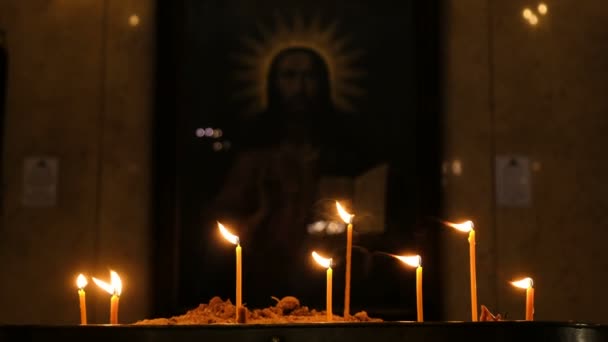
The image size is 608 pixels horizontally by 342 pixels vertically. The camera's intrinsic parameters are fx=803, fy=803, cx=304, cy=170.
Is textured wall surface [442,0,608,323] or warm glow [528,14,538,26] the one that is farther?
warm glow [528,14,538,26]

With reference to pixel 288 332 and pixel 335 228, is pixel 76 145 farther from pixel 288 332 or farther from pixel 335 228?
pixel 288 332

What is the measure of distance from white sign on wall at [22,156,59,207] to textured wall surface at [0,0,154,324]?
2 centimetres

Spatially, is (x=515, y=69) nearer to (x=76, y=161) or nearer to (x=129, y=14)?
(x=129, y=14)

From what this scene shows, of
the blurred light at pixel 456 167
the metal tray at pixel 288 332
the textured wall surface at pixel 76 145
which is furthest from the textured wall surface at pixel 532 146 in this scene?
the metal tray at pixel 288 332

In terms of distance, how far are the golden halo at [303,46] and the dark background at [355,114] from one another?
0.11 ft

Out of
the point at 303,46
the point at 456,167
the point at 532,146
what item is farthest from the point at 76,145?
the point at 532,146

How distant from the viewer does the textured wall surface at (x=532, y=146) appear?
316cm

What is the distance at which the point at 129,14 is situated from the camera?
127 inches

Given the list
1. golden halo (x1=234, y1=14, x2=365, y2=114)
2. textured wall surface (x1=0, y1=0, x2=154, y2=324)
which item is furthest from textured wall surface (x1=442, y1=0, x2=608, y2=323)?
textured wall surface (x1=0, y1=0, x2=154, y2=324)

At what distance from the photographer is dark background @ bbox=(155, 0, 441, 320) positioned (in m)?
3.09

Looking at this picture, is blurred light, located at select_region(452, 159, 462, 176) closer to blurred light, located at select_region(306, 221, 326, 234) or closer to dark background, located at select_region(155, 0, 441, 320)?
dark background, located at select_region(155, 0, 441, 320)

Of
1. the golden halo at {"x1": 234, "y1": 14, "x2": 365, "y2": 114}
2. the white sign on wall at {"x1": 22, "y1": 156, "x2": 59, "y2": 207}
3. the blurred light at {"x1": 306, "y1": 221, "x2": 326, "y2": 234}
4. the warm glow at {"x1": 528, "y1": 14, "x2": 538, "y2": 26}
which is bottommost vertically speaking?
the blurred light at {"x1": 306, "y1": 221, "x2": 326, "y2": 234}

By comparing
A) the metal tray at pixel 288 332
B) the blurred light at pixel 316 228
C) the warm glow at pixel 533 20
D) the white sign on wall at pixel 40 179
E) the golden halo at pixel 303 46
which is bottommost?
the metal tray at pixel 288 332

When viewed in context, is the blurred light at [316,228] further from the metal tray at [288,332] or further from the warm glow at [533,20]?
the metal tray at [288,332]
